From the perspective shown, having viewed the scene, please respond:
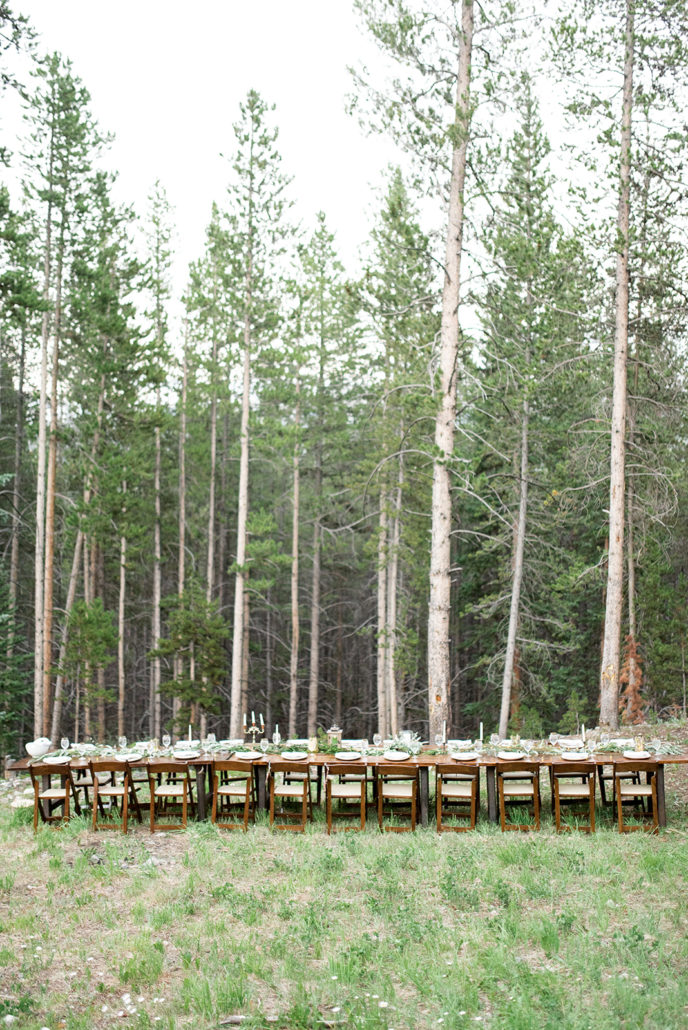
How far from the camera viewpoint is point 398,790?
8617 millimetres

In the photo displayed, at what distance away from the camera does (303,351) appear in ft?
66.9

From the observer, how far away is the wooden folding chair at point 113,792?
8.44 m

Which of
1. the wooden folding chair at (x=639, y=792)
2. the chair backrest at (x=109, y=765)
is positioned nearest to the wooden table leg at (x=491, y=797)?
the wooden folding chair at (x=639, y=792)

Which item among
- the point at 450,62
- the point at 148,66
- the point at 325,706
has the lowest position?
the point at 325,706

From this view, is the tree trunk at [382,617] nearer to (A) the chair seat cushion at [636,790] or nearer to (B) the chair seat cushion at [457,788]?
(B) the chair seat cushion at [457,788]

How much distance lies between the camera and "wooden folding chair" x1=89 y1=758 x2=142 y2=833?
844 centimetres

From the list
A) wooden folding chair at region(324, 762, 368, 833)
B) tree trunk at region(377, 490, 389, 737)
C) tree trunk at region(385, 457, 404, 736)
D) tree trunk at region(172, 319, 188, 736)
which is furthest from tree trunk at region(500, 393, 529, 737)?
wooden folding chair at region(324, 762, 368, 833)

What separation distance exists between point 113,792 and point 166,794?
59cm

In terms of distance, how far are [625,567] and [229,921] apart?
15.2 meters

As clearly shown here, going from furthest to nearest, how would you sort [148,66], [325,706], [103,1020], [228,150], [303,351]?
[325,706], [303,351], [228,150], [148,66], [103,1020]

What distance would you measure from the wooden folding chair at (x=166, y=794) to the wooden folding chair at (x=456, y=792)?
2678 millimetres

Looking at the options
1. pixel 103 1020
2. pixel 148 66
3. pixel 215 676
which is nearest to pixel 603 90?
pixel 148 66

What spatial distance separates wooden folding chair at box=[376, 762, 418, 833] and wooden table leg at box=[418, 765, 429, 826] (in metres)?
0.07

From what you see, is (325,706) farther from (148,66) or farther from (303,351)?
(148,66)
